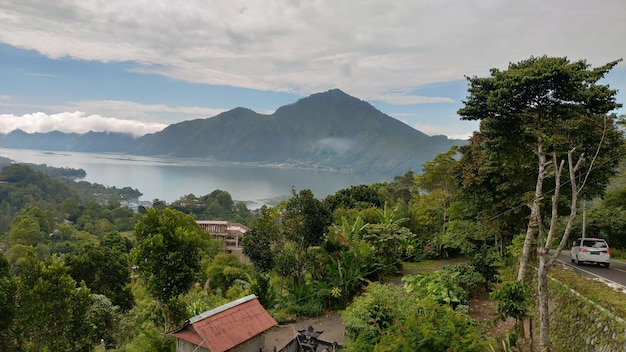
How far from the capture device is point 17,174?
7981 centimetres

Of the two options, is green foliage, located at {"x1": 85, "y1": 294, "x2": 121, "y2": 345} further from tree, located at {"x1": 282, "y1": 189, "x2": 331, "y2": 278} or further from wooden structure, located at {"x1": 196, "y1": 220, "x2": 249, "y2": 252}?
wooden structure, located at {"x1": 196, "y1": 220, "x2": 249, "y2": 252}

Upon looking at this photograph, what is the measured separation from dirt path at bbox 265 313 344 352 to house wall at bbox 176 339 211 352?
210cm

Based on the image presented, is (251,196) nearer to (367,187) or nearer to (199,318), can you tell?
(367,187)

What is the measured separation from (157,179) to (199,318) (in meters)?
173

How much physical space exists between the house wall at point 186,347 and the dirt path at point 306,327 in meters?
2.10

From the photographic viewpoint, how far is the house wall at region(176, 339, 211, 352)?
24.8ft

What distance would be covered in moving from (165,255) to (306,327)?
441 cm

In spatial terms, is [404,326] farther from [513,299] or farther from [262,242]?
[262,242]

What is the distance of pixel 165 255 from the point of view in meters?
8.77

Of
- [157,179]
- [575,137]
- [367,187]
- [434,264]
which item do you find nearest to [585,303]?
[575,137]

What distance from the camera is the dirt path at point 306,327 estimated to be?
957 cm

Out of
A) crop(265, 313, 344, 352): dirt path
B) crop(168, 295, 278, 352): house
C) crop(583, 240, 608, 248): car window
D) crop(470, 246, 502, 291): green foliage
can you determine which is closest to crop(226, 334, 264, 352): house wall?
crop(168, 295, 278, 352): house

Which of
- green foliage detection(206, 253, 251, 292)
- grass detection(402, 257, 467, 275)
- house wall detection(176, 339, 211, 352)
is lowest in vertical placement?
green foliage detection(206, 253, 251, 292)

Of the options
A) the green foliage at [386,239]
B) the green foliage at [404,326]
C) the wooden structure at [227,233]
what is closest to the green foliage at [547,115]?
the green foliage at [404,326]
